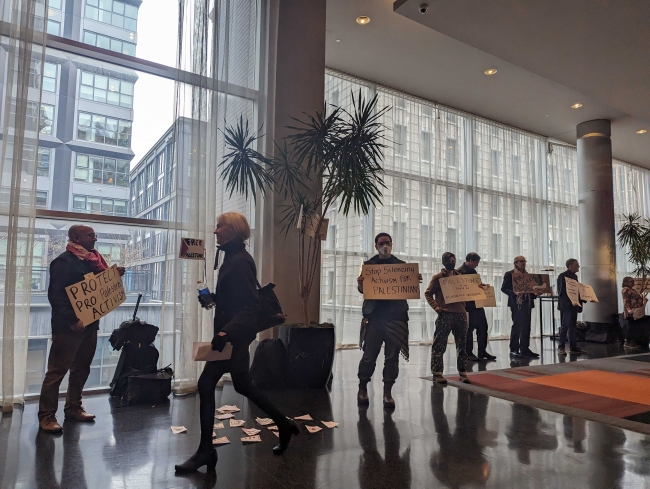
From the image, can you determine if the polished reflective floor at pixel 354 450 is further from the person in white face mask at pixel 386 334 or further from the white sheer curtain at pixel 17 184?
the white sheer curtain at pixel 17 184

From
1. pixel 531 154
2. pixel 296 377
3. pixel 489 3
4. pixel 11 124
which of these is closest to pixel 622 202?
pixel 531 154

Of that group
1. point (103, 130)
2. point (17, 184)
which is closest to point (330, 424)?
point (17, 184)

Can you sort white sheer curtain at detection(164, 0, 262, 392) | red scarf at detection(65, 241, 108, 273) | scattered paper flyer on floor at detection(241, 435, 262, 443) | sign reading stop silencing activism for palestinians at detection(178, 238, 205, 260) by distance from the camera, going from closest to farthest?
scattered paper flyer on floor at detection(241, 435, 262, 443) < red scarf at detection(65, 241, 108, 273) < sign reading stop silencing activism for palestinians at detection(178, 238, 205, 260) < white sheer curtain at detection(164, 0, 262, 392)

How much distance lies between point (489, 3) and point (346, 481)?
16.3 feet

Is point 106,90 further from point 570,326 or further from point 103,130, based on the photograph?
point 570,326

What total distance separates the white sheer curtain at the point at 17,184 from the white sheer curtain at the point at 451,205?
406cm

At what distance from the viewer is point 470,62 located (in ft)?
23.0

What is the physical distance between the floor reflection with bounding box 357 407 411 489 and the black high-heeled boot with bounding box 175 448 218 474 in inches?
29.9

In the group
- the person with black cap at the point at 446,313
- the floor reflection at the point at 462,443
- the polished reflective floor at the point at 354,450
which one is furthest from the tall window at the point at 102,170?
the floor reflection at the point at 462,443

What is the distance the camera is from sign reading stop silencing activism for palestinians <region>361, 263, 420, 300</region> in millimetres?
3623

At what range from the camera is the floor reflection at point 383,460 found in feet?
7.46

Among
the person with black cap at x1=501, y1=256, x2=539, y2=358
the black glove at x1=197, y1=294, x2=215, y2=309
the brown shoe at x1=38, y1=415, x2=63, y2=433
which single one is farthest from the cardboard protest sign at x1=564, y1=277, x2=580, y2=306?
the brown shoe at x1=38, y1=415, x2=63, y2=433

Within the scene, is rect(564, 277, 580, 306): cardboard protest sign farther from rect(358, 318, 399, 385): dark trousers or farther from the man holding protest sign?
the man holding protest sign

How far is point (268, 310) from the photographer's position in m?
2.56
